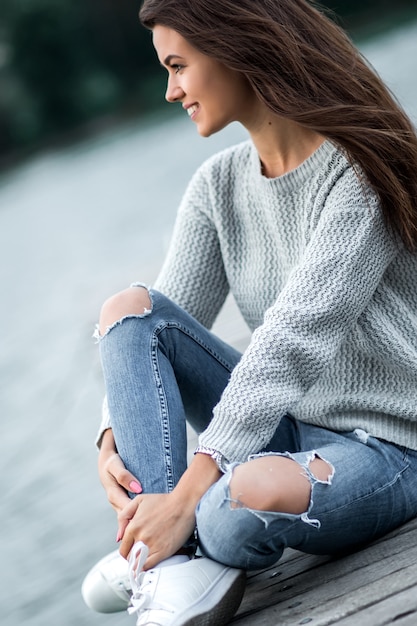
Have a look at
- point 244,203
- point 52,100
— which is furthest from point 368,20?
point 244,203

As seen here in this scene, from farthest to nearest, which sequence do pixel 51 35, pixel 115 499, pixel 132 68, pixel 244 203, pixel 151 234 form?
1. pixel 51 35
2. pixel 132 68
3. pixel 151 234
4. pixel 244 203
5. pixel 115 499

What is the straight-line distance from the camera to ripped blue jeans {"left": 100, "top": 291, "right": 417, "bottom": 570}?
4.59ft

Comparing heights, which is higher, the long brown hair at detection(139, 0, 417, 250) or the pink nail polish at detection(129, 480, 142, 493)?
the long brown hair at detection(139, 0, 417, 250)

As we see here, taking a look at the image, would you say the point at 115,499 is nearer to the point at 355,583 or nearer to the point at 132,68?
the point at 355,583

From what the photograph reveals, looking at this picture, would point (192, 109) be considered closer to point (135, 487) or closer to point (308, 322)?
point (308, 322)

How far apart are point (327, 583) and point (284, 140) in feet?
2.31

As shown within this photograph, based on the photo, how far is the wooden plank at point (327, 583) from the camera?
1.35m

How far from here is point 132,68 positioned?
56.9 ft

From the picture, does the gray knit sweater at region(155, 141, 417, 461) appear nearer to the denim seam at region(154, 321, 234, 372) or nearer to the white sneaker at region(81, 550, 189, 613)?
the denim seam at region(154, 321, 234, 372)

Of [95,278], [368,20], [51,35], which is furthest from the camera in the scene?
[51,35]

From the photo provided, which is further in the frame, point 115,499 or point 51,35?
point 51,35

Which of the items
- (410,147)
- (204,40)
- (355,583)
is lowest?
(355,583)

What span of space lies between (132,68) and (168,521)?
16556 mm

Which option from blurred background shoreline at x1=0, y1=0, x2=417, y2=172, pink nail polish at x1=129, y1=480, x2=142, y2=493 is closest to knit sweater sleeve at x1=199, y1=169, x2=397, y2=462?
pink nail polish at x1=129, y1=480, x2=142, y2=493
